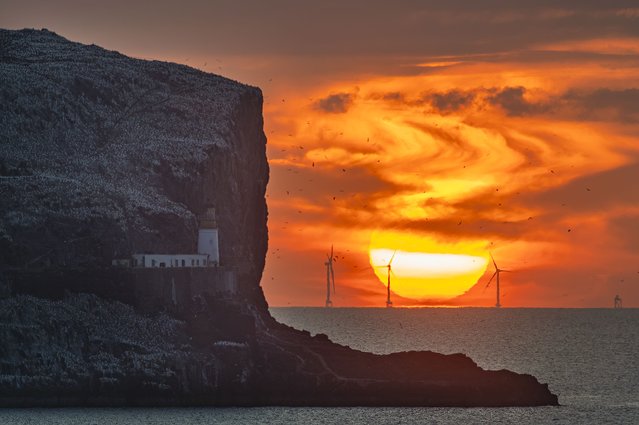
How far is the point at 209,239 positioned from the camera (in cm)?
13238

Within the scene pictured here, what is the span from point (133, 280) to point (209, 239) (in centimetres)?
1137

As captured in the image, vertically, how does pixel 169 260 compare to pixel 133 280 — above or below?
above

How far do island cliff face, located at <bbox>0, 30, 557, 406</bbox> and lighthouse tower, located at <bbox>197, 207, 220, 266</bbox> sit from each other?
1189 mm

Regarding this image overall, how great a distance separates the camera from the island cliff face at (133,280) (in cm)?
11719

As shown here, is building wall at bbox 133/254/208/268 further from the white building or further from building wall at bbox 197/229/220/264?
building wall at bbox 197/229/220/264

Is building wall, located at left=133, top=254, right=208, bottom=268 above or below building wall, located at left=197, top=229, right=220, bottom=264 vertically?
below

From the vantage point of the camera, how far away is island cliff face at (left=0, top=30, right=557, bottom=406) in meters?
117

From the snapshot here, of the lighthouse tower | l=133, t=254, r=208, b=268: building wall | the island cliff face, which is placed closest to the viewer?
the island cliff face

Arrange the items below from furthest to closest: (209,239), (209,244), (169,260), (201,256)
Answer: (209,239)
(209,244)
(201,256)
(169,260)

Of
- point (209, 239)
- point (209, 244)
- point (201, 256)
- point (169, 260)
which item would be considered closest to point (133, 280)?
point (169, 260)

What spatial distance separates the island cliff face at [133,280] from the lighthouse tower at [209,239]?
119cm

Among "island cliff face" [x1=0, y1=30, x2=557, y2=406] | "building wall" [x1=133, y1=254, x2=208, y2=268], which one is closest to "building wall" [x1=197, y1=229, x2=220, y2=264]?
"building wall" [x1=133, y1=254, x2=208, y2=268]

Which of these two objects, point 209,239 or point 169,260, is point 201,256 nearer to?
point 209,239

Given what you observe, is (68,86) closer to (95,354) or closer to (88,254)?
(88,254)
